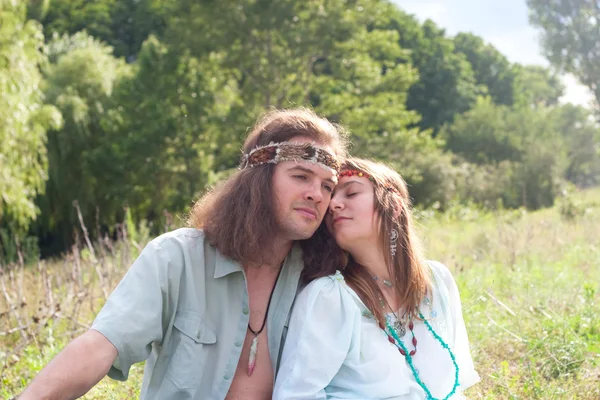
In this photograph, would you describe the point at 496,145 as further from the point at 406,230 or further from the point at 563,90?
the point at 406,230

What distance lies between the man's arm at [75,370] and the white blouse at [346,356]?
682 millimetres

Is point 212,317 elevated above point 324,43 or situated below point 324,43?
below

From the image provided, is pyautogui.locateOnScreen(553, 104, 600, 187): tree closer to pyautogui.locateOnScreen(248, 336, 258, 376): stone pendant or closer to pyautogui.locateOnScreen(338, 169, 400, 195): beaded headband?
pyautogui.locateOnScreen(338, 169, 400, 195): beaded headband

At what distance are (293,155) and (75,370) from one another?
135 centimetres

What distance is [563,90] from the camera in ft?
213

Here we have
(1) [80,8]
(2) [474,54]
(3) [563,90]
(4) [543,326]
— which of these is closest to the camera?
(4) [543,326]

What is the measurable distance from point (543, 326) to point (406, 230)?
1907 millimetres

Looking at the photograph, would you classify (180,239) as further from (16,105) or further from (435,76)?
(435,76)

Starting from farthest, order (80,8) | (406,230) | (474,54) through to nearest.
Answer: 1. (474,54)
2. (80,8)
3. (406,230)

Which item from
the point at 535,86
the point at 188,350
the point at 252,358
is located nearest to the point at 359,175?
the point at 252,358

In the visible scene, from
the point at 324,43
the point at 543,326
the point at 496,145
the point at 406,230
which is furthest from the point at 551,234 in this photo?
the point at 496,145

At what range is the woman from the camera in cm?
265

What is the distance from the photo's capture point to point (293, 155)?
3139 mm

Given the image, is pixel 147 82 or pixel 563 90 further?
pixel 563 90
